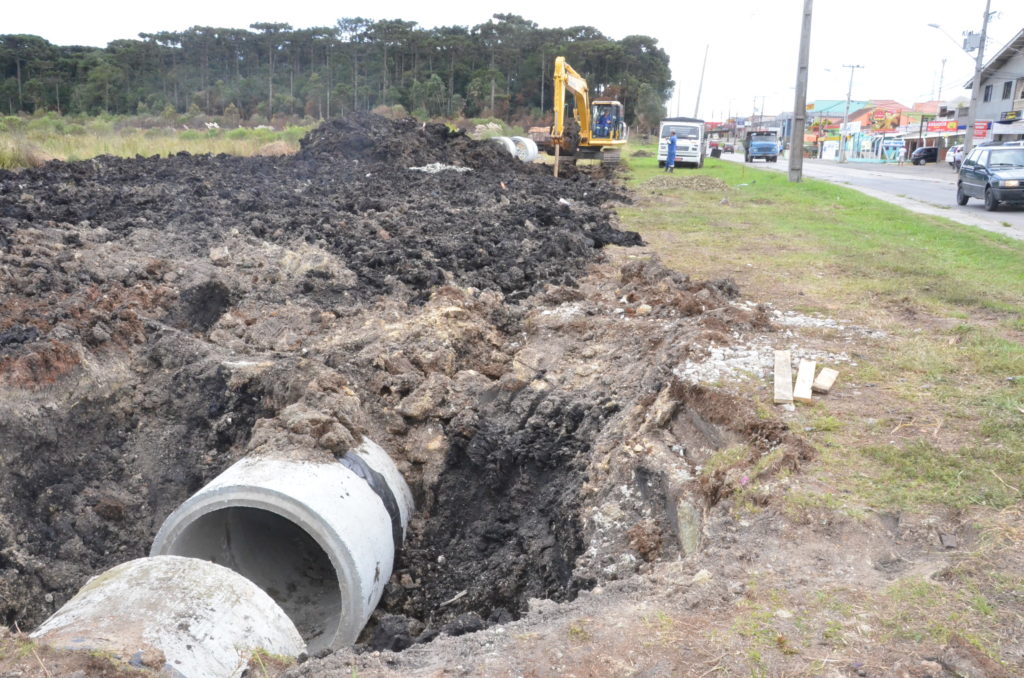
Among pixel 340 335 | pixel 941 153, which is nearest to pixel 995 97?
pixel 941 153

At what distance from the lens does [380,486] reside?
4914 mm

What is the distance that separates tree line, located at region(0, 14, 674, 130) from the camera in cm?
4788

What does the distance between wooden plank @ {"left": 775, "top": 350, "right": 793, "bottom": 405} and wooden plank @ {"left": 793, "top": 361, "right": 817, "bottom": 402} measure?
0.15ft

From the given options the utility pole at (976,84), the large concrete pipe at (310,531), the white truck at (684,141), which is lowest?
the large concrete pipe at (310,531)

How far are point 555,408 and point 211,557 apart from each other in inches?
98.3

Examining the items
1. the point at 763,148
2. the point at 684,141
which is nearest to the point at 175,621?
the point at 684,141

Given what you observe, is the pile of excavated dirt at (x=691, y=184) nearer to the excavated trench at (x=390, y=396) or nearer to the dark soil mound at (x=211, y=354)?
the dark soil mound at (x=211, y=354)

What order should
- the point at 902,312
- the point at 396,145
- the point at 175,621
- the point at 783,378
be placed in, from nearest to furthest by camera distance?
the point at 175,621
the point at 783,378
the point at 902,312
the point at 396,145

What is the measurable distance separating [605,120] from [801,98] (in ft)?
27.3

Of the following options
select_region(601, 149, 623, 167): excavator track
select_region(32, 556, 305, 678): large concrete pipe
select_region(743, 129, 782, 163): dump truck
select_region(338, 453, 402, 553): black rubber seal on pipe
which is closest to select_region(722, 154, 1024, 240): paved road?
select_region(601, 149, 623, 167): excavator track

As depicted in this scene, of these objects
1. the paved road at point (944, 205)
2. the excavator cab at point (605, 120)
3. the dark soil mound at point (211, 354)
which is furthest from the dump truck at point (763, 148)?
the dark soil mound at point (211, 354)

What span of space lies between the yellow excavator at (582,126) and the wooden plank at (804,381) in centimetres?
1781

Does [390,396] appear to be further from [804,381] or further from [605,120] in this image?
[605,120]

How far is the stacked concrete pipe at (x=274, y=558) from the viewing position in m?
3.21
